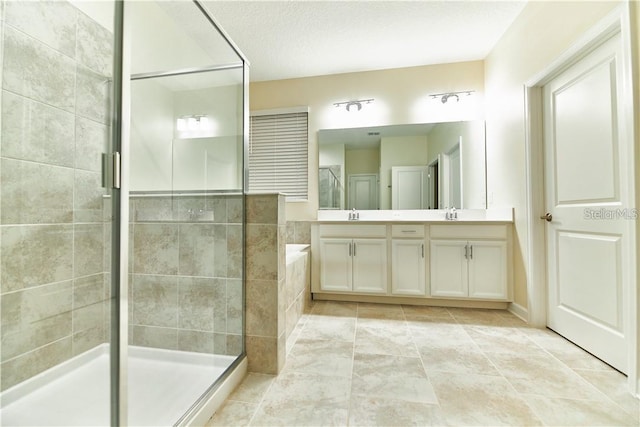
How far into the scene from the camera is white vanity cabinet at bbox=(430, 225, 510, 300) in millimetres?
2371

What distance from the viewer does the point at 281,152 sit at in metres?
3.19

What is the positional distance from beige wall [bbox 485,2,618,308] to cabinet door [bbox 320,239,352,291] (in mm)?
1475

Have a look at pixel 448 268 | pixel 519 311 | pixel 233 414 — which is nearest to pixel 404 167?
pixel 448 268

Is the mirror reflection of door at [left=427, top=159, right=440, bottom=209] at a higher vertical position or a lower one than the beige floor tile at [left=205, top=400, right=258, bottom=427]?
higher

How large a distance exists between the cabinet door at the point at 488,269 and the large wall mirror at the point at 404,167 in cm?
55

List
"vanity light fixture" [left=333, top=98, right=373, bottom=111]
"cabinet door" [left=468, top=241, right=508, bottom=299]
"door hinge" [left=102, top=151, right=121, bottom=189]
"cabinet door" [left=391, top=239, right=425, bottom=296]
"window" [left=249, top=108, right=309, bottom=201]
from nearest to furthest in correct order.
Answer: "door hinge" [left=102, top=151, right=121, bottom=189] → "cabinet door" [left=468, top=241, right=508, bottom=299] → "cabinet door" [left=391, top=239, right=425, bottom=296] → "vanity light fixture" [left=333, top=98, right=373, bottom=111] → "window" [left=249, top=108, right=309, bottom=201]

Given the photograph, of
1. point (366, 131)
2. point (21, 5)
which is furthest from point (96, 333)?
point (366, 131)

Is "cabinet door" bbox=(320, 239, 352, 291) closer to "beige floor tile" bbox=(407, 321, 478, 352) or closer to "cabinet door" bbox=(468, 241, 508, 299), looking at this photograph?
"beige floor tile" bbox=(407, 321, 478, 352)

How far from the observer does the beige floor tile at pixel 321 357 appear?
1485mm

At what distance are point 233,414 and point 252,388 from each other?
184mm

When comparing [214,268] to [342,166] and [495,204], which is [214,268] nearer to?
[342,166]

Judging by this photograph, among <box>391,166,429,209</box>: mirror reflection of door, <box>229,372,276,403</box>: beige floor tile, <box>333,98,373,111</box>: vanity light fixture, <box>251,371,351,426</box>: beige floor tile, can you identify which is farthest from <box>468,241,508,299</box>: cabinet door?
<box>229,372,276,403</box>: beige floor tile

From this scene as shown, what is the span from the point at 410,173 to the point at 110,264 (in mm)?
2735

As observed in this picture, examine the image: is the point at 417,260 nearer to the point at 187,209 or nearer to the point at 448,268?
the point at 448,268
